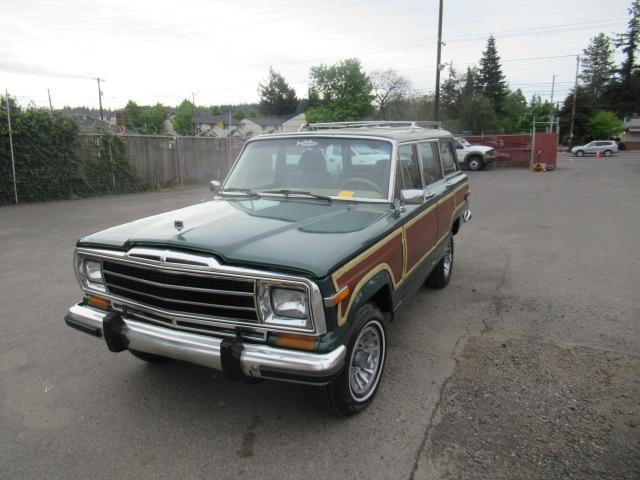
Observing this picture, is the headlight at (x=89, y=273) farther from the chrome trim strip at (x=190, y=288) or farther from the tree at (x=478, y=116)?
the tree at (x=478, y=116)

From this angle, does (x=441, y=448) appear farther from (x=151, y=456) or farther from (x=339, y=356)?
(x=151, y=456)

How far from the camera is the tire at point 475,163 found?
24.6 metres

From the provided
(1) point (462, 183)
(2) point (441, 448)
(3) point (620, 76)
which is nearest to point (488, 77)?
(3) point (620, 76)

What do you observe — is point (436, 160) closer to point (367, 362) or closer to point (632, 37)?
point (367, 362)

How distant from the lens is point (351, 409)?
2977mm

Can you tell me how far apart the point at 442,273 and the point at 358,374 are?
107 inches

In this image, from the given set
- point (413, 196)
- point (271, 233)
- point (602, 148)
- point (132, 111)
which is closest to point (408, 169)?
point (413, 196)

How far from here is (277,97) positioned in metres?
100

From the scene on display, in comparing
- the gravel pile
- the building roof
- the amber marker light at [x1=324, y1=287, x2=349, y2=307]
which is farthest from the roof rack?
the building roof

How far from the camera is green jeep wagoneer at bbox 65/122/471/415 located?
2531mm

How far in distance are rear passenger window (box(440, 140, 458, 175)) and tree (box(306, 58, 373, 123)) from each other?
61.5 m

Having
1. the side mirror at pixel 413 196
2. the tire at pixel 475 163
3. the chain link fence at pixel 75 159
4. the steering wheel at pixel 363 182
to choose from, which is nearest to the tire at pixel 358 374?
the side mirror at pixel 413 196

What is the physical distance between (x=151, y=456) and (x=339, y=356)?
1294 millimetres

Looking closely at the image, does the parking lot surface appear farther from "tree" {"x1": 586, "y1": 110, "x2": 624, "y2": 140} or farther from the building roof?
the building roof
